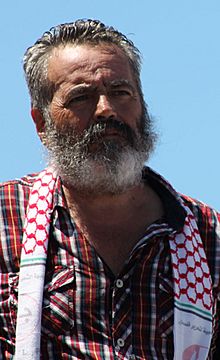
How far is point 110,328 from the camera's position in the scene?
17.1 feet

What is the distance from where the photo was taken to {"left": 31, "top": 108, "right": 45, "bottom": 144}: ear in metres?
5.80

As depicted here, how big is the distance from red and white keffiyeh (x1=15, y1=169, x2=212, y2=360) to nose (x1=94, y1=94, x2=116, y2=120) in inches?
20.2

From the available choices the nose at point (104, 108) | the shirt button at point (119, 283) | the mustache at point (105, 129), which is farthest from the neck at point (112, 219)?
the nose at point (104, 108)

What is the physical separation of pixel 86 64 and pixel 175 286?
1198mm

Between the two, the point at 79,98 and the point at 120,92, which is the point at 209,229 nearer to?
the point at 120,92

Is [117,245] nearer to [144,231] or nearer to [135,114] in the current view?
[144,231]

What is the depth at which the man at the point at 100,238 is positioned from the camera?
17.0 ft

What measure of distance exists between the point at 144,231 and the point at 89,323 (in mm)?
592

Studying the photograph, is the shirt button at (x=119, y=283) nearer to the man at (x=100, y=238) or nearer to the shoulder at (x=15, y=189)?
the man at (x=100, y=238)

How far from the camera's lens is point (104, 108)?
5281 mm

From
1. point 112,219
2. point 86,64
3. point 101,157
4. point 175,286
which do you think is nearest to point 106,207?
point 112,219

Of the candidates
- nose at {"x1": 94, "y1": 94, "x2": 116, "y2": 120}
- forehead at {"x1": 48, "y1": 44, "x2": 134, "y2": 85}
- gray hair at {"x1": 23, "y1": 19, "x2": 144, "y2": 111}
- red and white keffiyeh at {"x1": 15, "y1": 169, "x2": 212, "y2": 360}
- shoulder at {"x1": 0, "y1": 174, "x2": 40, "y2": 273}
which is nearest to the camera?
red and white keffiyeh at {"x1": 15, "y1": 169, "x2": 212, "y2": 360}

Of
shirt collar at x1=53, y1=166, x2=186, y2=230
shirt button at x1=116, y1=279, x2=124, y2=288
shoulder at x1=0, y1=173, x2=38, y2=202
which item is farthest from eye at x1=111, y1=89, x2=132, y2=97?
shirt button at x1=116, y1=279, x2=124, y2=288

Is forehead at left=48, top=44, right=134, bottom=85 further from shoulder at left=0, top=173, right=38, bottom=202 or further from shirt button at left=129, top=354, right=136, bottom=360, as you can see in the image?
shirt button at left=129, top=354, right=136, bottom=360
